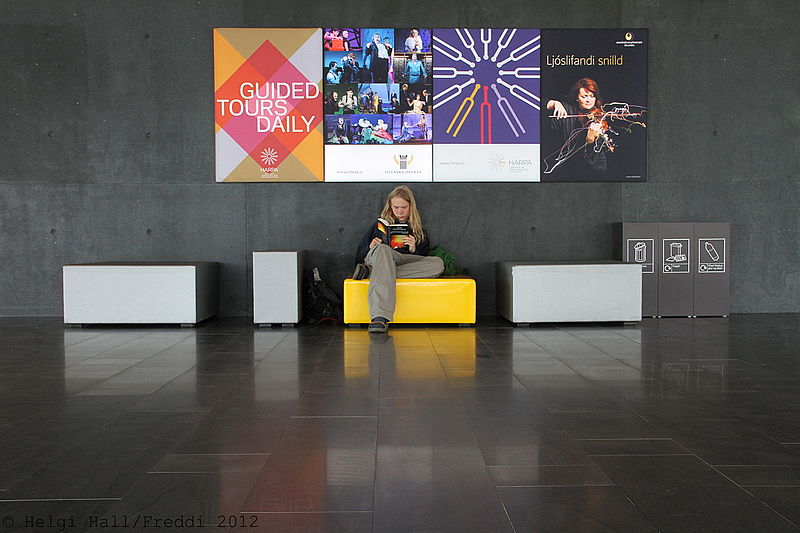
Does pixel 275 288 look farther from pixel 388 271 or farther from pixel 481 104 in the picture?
pixel 481 104

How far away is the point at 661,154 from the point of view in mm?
7762

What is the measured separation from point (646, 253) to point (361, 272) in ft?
10.0

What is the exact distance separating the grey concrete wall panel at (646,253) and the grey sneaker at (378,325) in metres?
2.79

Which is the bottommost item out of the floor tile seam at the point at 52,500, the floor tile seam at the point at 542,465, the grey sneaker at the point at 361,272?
the floor tile seam at the point at 542,465

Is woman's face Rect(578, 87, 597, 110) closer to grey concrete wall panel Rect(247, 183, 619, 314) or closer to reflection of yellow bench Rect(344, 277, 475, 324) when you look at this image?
Result: grey concrete wall panel Rect(247, 183, 619, 314)

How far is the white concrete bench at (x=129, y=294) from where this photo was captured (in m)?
6.63

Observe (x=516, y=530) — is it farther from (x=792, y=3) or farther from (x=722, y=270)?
(x=792, y=3)

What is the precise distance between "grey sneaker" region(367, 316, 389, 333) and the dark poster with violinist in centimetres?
263

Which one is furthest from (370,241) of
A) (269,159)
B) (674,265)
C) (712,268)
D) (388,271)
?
(712,268)

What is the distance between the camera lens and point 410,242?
7.09 meters

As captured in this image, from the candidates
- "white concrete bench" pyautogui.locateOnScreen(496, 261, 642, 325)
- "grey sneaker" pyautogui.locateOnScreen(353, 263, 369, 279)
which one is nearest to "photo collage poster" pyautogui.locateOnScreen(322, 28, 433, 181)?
"grey sneaker" pyautogui.locateOnScreen(353, 263, 369, 279)

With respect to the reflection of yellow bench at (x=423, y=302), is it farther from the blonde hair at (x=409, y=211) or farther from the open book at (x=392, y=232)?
the blonde hair at (x=409, y=211)

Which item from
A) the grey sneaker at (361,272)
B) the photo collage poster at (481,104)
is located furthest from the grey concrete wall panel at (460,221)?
the grey sneaker at (361,272)

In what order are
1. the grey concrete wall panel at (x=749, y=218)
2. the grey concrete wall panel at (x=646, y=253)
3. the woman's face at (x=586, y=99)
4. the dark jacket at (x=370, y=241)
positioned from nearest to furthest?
the dark jacket at (x=370, y=241) → the grey concrete wall panel at (x=646, y=253) → the woman's face at (x=586, y=99) → the grey concrete wall panel at (x=749, y=218)
